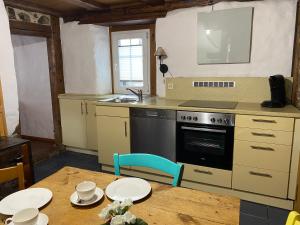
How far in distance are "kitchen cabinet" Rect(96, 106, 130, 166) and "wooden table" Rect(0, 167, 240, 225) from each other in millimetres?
1685

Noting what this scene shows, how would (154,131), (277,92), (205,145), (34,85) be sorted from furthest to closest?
(34,85) → (154,131) → (205,145) → (277,92)

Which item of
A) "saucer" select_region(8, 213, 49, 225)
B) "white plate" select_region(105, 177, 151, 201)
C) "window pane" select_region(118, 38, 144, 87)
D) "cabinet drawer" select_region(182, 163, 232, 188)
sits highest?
"window pane" select_region(118, 38, 144, 87)

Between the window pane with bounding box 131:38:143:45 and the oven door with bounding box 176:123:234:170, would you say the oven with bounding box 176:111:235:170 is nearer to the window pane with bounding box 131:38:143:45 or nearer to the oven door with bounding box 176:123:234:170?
the oven door with bounding box 176:123:234:170

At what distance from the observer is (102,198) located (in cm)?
113

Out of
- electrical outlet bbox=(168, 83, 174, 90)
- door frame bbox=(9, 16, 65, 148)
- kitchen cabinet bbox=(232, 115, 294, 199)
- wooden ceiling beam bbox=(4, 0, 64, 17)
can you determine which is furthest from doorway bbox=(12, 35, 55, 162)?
Result: kitchen cabinet bbox=(232, 115, 294, 199)

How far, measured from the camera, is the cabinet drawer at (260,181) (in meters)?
2.26

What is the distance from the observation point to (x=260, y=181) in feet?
7.70

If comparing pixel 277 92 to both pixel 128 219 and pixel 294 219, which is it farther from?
pixel 128 219

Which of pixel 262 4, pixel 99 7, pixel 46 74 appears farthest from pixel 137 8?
pixel 46 74

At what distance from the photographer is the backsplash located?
8.88 ft

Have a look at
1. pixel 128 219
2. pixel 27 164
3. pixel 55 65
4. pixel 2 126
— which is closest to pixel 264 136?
pixel 128 219

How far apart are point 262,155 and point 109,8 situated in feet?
8.81

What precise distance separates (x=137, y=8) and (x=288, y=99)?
2170 mm

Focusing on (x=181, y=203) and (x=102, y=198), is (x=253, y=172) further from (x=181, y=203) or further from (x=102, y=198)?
(x=102, y=198)
